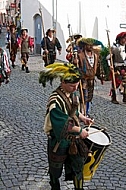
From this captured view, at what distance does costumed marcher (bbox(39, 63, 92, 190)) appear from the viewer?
409 centimetres

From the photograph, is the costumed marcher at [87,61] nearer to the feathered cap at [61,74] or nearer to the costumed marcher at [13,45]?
the feathered cap at [61,74]

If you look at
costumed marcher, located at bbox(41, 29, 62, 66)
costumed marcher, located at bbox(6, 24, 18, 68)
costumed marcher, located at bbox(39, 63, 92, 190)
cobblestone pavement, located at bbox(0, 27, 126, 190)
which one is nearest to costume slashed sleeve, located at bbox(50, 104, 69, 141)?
costumed marcher, located at bbox(39, 63, 92, 190)

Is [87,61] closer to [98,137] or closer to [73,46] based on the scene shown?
[73,46]

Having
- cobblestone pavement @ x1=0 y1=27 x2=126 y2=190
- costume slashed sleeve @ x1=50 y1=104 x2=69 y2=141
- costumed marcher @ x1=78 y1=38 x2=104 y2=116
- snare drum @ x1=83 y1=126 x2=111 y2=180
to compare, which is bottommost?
Answer: cobblestone pavement @ x1=0 y1=27 x2=126 y2=190

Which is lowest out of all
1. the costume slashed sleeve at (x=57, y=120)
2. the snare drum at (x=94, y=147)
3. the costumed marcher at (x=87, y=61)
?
the snare drum at (x=94, y=147)

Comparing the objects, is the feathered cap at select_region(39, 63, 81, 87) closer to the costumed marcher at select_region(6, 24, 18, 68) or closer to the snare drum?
the snare drum

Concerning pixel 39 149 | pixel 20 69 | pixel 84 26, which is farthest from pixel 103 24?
pixel 39 149

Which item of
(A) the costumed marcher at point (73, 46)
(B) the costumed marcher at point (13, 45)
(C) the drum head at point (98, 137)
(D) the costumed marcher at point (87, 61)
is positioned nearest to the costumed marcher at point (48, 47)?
(A) the costumed marcher at point (73, 46)

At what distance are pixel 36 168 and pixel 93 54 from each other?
9.28ft

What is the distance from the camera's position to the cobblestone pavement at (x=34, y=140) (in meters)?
5.18

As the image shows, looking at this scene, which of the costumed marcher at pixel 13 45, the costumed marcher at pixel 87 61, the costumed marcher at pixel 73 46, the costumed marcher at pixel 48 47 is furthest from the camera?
the costumed marcher at pixel 13 45

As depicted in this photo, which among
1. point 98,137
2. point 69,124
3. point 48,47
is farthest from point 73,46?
point 69,124

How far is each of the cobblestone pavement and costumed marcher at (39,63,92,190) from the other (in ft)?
2.62

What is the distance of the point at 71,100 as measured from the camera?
4305 mm
